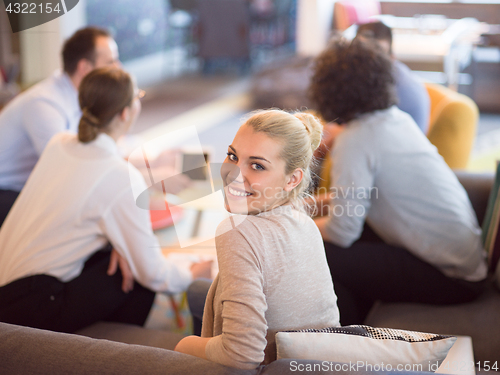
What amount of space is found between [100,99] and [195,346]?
867mm

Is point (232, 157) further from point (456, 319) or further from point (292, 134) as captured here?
point (456, 319)

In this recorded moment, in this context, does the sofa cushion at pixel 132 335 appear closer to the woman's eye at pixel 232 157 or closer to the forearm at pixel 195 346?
the forearm at pixel 195 346

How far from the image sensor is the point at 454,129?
2.32 metres

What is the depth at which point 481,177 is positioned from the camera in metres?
2.00

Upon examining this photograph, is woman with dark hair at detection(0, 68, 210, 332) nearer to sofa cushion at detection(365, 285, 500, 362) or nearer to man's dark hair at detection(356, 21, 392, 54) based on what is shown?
sofa cushion at detection(365, 285, 500, 362)

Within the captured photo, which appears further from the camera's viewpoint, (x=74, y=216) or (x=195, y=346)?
(x=74, y=216)

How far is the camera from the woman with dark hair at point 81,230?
1.38 m

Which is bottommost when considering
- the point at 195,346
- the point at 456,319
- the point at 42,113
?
the point at 456,319

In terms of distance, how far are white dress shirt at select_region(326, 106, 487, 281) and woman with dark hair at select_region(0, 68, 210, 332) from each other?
0.64m

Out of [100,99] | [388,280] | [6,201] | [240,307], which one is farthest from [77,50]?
[240,307]

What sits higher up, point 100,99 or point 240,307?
point 100,99

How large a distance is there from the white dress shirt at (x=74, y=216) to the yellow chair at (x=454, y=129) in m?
1.52

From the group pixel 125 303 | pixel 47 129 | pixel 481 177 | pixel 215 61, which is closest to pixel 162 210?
pixel 47 129

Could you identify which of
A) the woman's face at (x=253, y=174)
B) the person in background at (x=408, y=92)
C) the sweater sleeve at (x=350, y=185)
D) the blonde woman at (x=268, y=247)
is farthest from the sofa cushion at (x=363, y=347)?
the person in background at (x=408, y=92)
